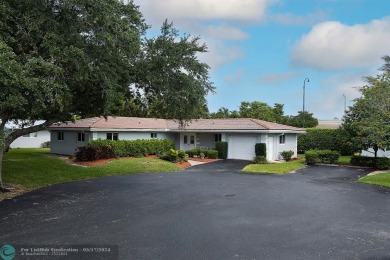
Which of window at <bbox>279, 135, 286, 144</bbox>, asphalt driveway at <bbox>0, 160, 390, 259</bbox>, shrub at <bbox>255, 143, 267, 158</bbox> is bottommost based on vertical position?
asphalt driveway at <bbox>0, 160, 390, 259</bbox>

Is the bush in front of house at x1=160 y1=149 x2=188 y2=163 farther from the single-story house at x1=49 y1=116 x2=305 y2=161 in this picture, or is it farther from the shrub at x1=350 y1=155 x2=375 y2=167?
the shrub at x1=350 y1=155 x2=375 y2=167

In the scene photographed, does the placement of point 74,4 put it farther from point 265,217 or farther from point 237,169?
point 237,169

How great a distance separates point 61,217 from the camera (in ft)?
30.9

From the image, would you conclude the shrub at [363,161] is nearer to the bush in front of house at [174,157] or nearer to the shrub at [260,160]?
the shrub at [260,160]

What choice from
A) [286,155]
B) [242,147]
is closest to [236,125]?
[242,147]

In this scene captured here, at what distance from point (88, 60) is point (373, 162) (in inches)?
852

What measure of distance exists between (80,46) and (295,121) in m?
42.2

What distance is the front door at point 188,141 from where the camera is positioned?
3349 cm

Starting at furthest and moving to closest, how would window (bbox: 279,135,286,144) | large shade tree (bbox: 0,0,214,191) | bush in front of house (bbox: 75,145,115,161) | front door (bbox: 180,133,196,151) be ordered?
front door (bbox: 180,133,196,151), window (bbox: 279,135,286,144), bush in front of house (bbox: 75,145,115,161), large shade tree (bbox: 0,0,214,191)

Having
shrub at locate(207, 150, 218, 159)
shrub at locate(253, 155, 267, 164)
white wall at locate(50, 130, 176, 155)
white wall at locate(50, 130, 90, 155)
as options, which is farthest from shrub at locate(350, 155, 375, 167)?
white wall at locate(50, 130, 90, 155)

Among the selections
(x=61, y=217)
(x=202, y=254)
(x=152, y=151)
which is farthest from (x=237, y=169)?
(x=202, y=254)

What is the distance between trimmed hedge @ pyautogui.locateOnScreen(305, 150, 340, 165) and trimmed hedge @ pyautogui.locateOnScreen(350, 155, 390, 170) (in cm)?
143

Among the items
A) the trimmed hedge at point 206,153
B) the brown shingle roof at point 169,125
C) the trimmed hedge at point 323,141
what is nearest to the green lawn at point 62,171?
the brown shingle roof at point 169,125

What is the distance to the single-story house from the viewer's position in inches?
1107
